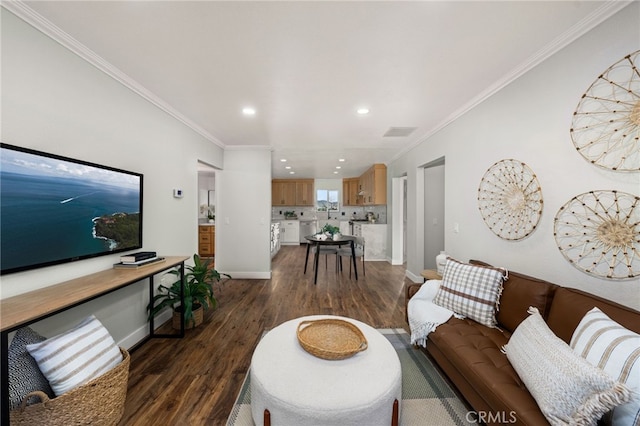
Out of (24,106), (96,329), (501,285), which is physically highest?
(24,106)

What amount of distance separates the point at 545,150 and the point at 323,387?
7.43ft

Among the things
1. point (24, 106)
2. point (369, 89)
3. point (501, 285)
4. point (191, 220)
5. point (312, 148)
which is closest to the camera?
point (24, 106)

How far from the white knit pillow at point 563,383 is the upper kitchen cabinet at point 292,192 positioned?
754cm

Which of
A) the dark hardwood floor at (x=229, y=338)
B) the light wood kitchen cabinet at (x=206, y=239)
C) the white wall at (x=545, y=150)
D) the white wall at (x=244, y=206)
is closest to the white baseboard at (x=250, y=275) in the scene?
the dark hardwood floor at (x=229, y=338)

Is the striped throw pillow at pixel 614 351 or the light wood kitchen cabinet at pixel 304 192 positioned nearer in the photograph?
the striped throw pillow at pixel 614 351

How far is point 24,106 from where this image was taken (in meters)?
1.42

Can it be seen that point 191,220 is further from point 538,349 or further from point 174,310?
point 538,349

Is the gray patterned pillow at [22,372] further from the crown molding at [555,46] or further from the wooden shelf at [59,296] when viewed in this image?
the crown molding at [555,46]

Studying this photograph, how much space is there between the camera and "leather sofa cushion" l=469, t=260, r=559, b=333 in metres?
1.55

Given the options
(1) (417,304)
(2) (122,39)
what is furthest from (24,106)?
(1) (417,304)

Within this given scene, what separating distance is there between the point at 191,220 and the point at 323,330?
249cm

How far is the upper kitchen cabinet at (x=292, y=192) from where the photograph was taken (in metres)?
8.53

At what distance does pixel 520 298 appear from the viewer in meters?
1.67

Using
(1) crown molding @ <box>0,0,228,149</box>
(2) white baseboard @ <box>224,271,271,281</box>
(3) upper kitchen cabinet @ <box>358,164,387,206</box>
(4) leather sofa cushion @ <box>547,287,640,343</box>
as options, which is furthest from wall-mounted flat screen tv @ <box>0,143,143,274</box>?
(3) upper kitchen cabinet @ <box>358,164,387,206</box>
